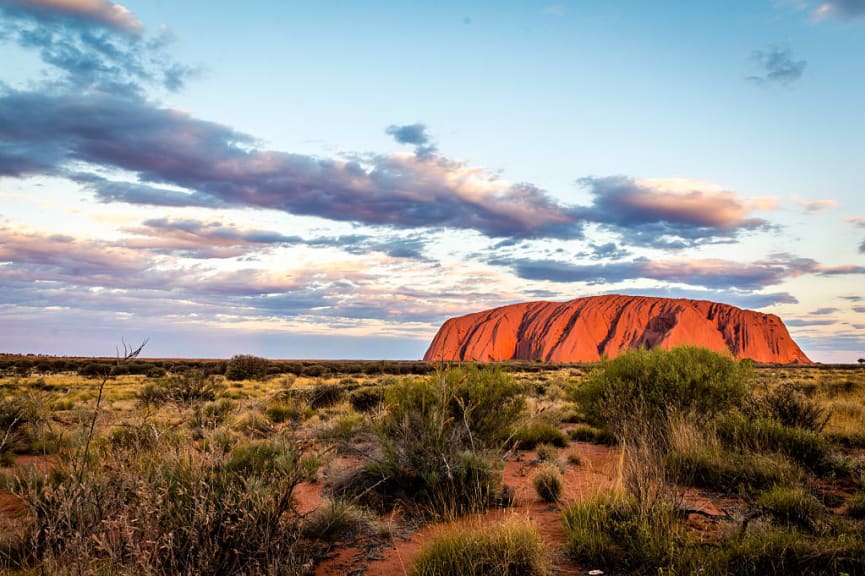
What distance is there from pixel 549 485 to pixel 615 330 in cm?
8307

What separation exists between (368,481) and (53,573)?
3692mm

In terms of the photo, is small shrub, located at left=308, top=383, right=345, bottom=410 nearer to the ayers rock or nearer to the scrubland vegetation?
the scrubland vegetation

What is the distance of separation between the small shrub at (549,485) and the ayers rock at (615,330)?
73.2m

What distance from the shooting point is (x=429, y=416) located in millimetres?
6859

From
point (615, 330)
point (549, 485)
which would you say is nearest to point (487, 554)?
point (549, 485)

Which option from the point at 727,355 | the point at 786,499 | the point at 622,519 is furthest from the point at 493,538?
the point at 727,355

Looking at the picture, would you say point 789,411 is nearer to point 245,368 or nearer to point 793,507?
point 793,507

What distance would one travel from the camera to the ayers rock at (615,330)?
80.5 metres

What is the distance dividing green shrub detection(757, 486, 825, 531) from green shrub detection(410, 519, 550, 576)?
258 cm

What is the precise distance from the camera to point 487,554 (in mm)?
3955

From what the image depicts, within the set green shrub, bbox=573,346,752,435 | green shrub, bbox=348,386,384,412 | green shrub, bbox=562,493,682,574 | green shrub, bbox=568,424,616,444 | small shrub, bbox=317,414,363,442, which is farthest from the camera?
green shrub, bbox=348,386,384,412

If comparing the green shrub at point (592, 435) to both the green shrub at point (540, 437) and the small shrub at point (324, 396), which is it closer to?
the green shrub at point (540, 437)

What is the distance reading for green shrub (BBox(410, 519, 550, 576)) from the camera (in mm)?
3879

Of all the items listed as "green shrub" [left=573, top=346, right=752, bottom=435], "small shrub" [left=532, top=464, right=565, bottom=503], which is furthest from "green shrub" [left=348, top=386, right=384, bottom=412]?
"small shrub" [left=532, top=464, right=565, bottom=503]
